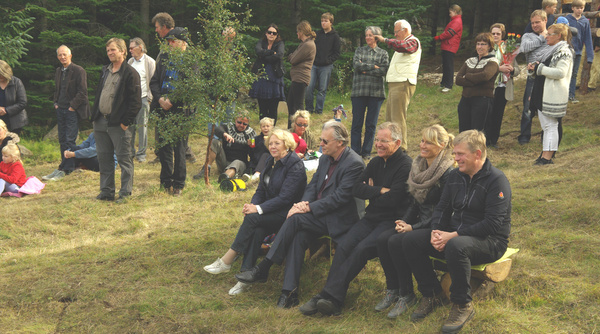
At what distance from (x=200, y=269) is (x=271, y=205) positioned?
1.01 m

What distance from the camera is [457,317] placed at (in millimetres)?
4328

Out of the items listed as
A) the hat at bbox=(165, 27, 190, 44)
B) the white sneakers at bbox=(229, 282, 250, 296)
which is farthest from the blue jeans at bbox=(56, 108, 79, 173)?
the white sneakers at bbox=(229, 282, 250, 296)

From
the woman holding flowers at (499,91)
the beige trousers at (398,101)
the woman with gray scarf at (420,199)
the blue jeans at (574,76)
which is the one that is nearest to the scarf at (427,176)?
the woman with gray scarf at (420,199)

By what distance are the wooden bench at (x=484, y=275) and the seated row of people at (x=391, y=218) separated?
0.07 m

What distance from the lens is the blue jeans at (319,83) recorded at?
40.9 ft

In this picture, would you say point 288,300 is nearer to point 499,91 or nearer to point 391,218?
point 391,218

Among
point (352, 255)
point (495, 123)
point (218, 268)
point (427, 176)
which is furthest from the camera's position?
point (495, 123)

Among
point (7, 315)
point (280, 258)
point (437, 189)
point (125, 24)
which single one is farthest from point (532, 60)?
point (125, 24)

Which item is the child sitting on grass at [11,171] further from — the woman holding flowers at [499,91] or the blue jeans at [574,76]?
the blue jeans at [574,76]

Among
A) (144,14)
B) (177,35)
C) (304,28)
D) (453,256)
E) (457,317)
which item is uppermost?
(144,14)

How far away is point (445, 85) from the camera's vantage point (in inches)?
558

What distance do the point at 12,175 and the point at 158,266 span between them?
14.0 ft

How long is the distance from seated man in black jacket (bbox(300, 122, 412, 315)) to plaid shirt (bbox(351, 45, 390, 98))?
169 inches

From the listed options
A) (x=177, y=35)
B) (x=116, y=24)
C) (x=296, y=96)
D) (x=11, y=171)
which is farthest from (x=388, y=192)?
(x=116, y=24)
